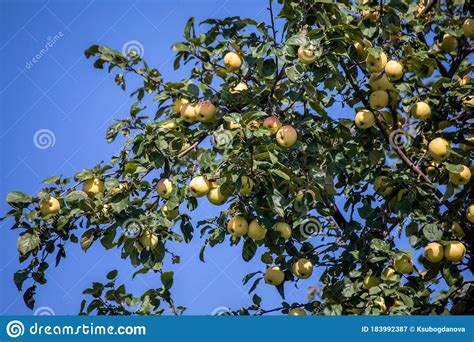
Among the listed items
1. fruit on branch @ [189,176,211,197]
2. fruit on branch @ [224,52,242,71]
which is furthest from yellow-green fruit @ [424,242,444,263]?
fruit on branch @ [224,52,242,71]

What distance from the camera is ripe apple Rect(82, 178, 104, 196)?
527cm

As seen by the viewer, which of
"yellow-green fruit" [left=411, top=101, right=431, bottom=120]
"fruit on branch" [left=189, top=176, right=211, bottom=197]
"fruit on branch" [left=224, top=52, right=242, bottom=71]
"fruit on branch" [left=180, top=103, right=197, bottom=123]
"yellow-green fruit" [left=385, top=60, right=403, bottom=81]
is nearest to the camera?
"fruit on branch" [left=189, top=176, right=211, bottom=197]

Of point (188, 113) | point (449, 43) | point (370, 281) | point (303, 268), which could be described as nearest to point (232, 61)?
point (188, 113)

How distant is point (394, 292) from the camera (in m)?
4.99

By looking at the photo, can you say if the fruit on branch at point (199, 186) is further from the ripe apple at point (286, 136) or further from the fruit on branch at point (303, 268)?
the fruit on branch at point (303, 268)

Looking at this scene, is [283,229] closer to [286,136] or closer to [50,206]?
[286,136]

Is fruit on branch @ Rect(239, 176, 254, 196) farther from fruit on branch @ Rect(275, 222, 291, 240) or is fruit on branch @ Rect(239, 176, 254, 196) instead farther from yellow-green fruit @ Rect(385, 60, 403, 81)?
yellow-green fruit @ Rect(385, 60, 403, 81)

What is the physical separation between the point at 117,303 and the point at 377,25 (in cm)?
287

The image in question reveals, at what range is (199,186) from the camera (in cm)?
506

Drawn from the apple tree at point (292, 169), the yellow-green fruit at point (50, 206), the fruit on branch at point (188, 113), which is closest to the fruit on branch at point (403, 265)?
the apple tree at point (292, 169)

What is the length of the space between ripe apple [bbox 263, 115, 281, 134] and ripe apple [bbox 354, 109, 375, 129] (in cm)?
75

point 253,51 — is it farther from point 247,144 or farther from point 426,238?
point 426,238

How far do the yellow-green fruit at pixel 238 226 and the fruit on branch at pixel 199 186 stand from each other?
0.29 m

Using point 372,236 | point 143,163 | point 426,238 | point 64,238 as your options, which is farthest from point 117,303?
point 426,238
